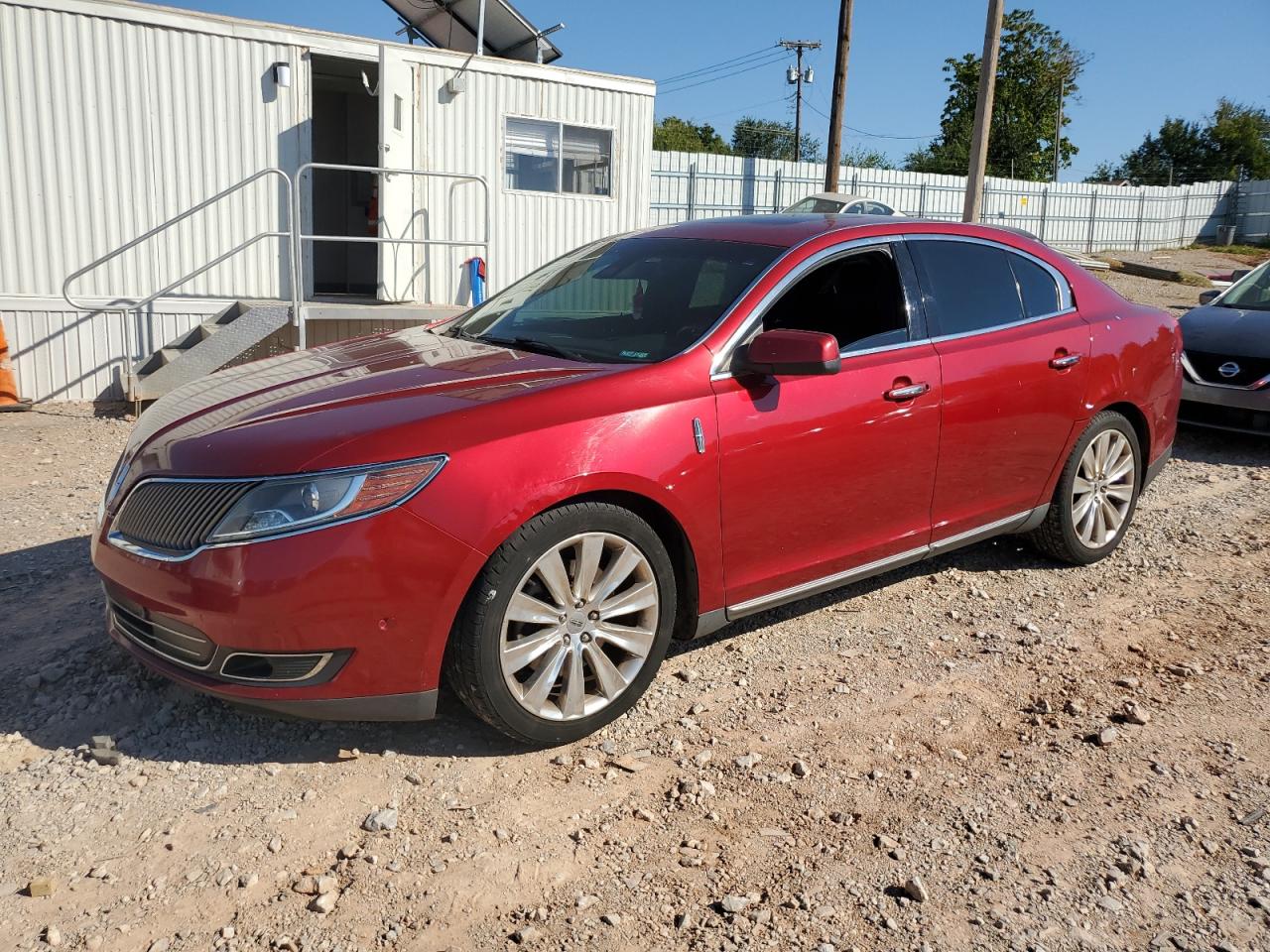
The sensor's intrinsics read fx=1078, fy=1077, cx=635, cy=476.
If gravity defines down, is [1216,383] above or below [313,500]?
below

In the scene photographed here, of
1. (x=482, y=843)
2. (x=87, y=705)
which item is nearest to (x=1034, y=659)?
(x=482, y=843)

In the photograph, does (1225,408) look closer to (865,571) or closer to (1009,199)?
(865,571)

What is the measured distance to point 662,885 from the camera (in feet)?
9.18

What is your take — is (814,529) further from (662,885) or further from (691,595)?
(662,885)

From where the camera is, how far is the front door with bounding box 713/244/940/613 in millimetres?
3770

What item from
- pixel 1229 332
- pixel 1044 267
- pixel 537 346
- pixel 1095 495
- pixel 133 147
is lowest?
pixel 1095 495

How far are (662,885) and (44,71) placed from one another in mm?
9911

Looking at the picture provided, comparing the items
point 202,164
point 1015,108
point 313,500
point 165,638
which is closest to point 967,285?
point 313,500

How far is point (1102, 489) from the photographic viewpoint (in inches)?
211

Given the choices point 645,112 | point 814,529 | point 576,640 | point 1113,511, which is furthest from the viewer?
point 645,112

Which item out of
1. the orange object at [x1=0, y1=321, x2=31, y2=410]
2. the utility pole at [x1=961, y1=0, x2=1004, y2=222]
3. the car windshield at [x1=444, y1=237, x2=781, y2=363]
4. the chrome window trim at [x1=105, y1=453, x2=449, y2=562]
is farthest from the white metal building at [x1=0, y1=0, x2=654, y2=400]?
the utility pole at [x1=961, y1=0, x2=1004, y2=222]

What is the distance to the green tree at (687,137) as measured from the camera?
6119cm

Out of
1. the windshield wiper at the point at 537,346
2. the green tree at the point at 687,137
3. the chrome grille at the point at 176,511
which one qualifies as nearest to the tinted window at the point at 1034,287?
the windshield wiper at the point at 537,346

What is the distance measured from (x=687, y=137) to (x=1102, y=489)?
63.4 metres
